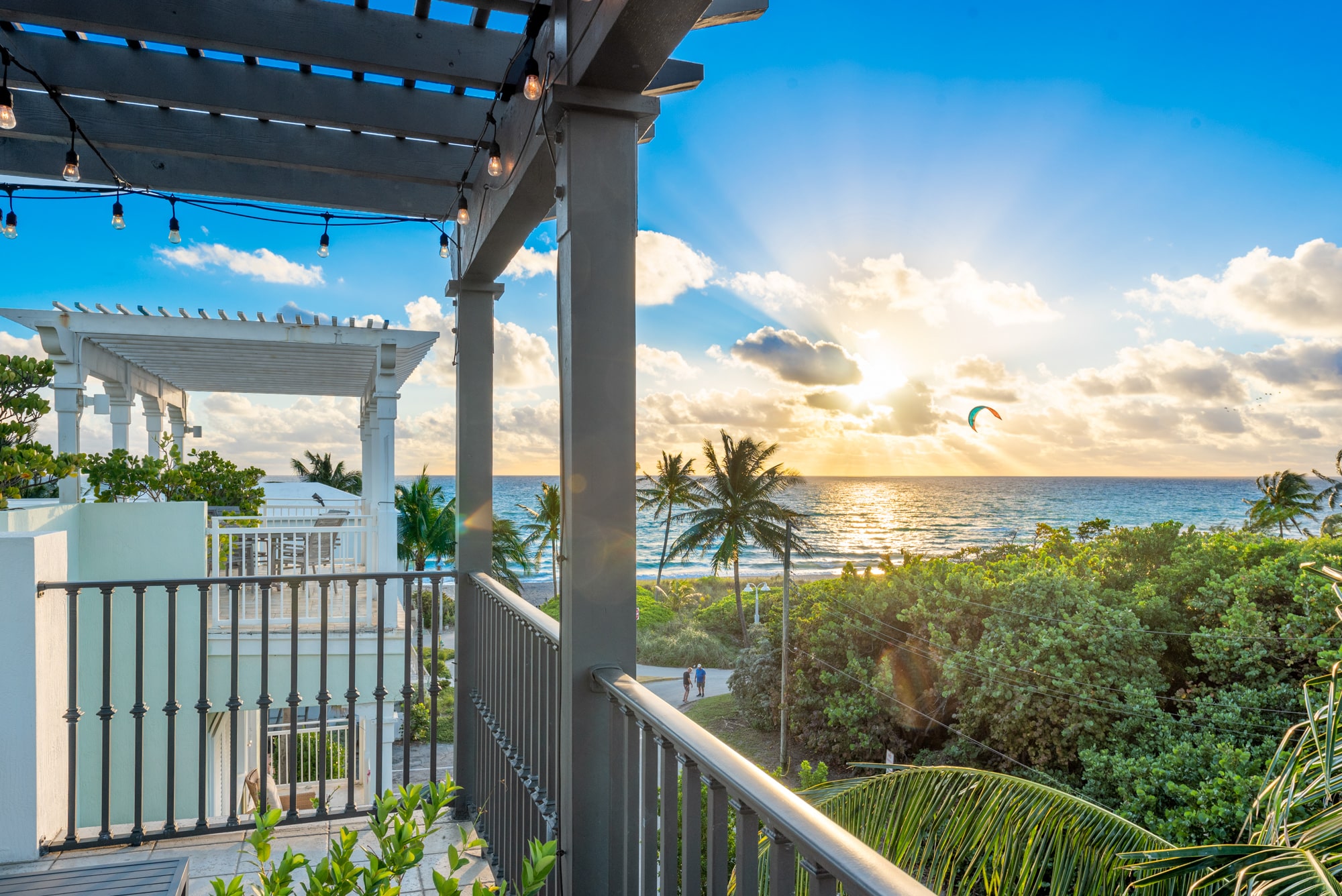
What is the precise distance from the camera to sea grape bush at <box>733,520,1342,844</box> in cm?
1238

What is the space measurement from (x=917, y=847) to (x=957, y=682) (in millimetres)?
14860

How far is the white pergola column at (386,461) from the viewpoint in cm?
637

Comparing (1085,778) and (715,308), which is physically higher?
(715,308)

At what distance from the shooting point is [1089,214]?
115 ft

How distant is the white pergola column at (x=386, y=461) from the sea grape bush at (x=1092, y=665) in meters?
9.25

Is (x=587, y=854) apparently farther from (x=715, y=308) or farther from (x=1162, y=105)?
(x=1162, y=105)

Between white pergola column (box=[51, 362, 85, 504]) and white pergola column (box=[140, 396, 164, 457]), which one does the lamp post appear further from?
white pergola column (box=[51, 362, 85, 504])

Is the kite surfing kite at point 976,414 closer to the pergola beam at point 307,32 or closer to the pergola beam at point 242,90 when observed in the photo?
the pergola beam at point 242,90

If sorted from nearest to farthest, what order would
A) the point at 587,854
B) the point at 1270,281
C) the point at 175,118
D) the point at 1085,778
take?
the point at 587,854 < the point at 175,118 < the point at 1085,778 < the point at 1270,281

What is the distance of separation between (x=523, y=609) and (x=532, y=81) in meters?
1.27

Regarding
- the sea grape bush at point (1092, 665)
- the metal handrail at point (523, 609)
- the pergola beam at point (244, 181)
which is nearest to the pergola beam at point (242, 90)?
the pergola beam at point (244, 181)

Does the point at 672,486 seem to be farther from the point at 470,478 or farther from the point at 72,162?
the point at 72,162

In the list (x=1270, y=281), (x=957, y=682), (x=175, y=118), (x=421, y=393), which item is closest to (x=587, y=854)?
(x=175, y=118)

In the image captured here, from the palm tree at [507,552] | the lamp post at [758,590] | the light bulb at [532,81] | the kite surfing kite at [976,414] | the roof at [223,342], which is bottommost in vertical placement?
the lamp post at [758,590]
